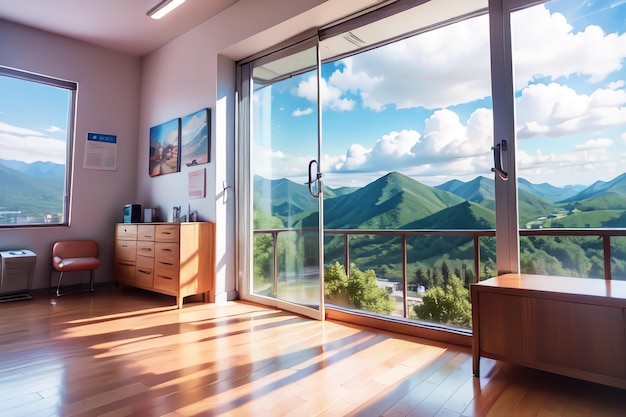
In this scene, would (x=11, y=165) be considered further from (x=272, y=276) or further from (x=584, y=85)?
(x=584, y=85)

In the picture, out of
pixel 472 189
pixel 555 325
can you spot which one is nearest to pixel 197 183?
pixel 472 189

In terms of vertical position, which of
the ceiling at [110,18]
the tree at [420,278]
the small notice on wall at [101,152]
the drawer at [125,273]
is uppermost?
the ceiling at [110,18]

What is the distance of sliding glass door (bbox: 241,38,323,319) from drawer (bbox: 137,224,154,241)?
1.09 m

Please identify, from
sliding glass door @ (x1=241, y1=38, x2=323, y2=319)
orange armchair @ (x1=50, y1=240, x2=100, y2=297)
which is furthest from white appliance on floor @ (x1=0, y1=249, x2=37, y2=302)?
sliding glass door @ (x1=241, y1=38, x2=323, y2=319)

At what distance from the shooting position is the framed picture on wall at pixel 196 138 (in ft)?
13.2

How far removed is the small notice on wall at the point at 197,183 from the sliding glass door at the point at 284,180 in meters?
0.49

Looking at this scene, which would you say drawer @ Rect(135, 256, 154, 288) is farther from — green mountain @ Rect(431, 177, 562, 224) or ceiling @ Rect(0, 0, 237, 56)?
green mountain @ Rect(431, 177, 562, 224)

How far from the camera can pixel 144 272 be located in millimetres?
4043

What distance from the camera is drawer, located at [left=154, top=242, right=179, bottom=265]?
362 centimetres

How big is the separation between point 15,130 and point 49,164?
20.1 inches

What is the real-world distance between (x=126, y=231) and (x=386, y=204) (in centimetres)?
385

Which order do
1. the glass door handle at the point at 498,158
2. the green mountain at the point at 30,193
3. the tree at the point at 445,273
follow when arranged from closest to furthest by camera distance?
the glass door handle at the point at 498,158 → the green mountain at the point at 30,193 → the tree at the point at 445,273

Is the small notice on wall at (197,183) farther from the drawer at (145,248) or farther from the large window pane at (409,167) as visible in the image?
the large window pane at (409,167)

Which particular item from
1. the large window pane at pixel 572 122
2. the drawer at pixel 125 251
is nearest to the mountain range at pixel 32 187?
the drawer at pixel 125 251
